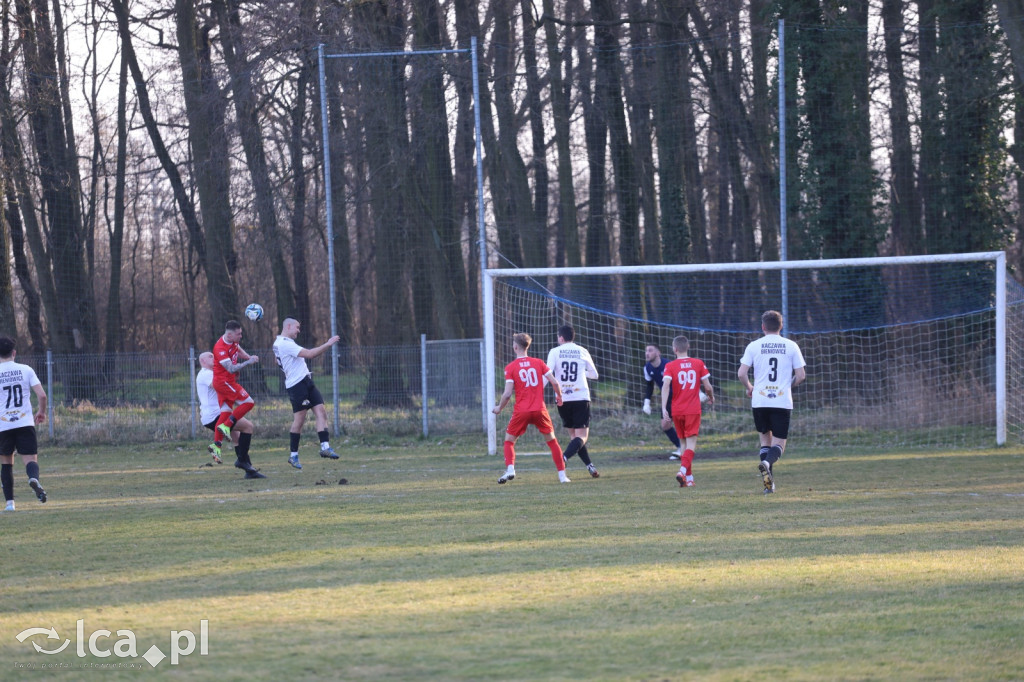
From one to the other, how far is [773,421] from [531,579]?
5.37 metres

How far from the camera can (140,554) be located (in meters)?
8.07

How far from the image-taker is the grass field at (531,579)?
504 cm

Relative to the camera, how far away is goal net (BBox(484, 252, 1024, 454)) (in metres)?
17.2

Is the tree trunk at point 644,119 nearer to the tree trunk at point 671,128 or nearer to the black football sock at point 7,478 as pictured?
the tree trunk at point 671,128

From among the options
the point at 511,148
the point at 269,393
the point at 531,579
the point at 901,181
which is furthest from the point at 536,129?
the point at 531,579

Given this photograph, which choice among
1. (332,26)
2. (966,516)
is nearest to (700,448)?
(966,516)

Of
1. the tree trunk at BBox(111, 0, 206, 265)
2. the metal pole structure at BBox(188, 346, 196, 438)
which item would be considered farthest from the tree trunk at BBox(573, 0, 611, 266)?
the tree trunk at BBox(111, 0, 206, 265)

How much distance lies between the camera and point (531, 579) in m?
→ 6.82

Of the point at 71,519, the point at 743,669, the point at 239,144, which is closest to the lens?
the point at 743,669

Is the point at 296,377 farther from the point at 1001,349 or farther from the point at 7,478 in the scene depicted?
the point at 1001,349

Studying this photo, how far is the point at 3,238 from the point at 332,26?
828 cm

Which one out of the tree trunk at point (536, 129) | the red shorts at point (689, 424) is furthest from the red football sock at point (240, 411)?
the tree trunk at point (536, 129)

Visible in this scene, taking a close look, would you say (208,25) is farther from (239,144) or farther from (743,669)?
(743,669)

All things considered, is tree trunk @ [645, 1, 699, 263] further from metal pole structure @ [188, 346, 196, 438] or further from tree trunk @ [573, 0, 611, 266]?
metal pole structure @ [188, 346, 196, 438]
